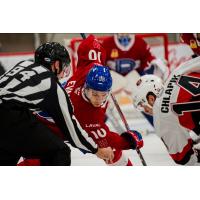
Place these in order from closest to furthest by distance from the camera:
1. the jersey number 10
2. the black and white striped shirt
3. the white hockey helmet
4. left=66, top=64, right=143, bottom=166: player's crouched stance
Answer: the black and white striped shirt
the jersey number 10
left=66, top=64, right=143, bottom=166: player's crouched stance
the white hockey helmet

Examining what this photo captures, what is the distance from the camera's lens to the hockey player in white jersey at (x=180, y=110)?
1999 mm

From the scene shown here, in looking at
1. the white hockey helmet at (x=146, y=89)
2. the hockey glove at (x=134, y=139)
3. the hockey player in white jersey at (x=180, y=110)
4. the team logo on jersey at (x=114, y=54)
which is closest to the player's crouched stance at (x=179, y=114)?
the hockey player in white jersey at (x=180, y=110)

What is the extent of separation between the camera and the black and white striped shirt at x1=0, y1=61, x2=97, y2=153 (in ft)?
6.07

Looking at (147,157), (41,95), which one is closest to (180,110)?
(41,95)

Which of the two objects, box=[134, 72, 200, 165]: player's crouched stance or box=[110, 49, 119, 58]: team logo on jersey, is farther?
box=[110, 49, 119, 58]: team logo on jersey

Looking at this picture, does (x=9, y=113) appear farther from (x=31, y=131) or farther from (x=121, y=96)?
(x=121, y=96)

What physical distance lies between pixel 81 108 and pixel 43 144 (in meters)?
0.61

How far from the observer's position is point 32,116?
75.4 inches

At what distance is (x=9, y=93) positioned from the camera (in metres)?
1.88

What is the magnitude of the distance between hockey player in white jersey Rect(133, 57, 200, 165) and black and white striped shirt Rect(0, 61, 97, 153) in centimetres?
36

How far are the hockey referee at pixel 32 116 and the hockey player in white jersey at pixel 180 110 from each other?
367mm

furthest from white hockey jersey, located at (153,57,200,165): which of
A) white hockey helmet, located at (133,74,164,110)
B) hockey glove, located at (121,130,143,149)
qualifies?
white hockey helmet, located at (133,74,164,110)

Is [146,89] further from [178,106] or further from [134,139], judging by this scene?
[178,106]

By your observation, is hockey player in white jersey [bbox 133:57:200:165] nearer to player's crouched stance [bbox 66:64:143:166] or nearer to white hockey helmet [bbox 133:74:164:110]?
player's crouched stance [bbox 66:64:143:166]
